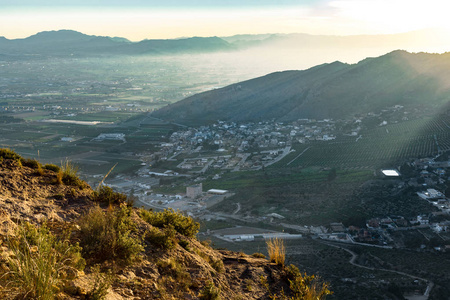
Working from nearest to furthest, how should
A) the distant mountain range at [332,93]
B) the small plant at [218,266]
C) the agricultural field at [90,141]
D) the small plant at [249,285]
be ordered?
the small plant at [249,285]
the small plant at [218,266]
the agricultural field at [90,141]
the distant mountain range at [332,93]

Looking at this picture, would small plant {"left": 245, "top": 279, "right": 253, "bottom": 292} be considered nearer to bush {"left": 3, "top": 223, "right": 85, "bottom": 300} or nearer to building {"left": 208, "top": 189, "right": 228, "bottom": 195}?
bush {"left": 3, "top": 223, "right": 85, "bottom": 300}

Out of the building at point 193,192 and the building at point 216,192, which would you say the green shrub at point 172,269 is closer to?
the building at point 193,192

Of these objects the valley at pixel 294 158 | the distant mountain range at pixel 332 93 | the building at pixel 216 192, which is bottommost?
the building at pixel 216 192

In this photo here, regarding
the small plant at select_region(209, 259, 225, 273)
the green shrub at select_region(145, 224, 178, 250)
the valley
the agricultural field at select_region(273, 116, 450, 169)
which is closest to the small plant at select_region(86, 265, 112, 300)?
the green shrub at select_region(145, 224, 178, 250)

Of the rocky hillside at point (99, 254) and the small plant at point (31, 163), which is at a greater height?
the small plant at point (31, 163)

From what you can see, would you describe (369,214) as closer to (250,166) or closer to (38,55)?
(250,166)

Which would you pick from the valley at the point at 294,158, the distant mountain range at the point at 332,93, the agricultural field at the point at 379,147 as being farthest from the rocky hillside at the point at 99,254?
the distant mountain range at the point at 332,93

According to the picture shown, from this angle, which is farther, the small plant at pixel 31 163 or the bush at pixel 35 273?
the small plant at pixel 31 163

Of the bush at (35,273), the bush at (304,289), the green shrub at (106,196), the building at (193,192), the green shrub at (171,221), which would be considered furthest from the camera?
the building at (193,192)
